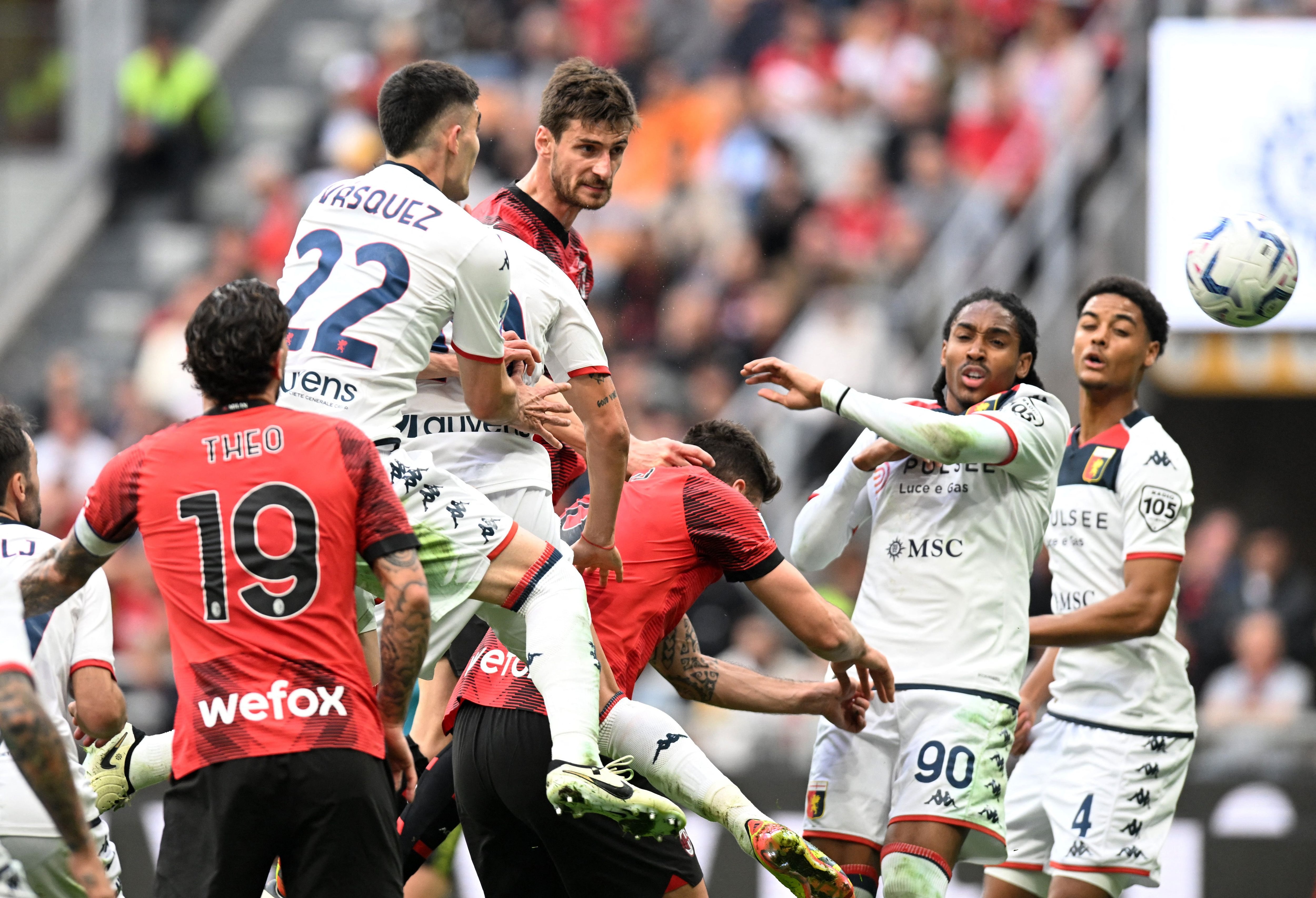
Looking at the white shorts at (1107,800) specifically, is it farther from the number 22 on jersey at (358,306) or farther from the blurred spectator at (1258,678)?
the blurred spectator at (1258,678)

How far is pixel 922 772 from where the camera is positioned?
20.8 ft

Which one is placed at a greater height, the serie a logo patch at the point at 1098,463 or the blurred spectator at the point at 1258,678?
the serie a logo patch at the point at 1098,463

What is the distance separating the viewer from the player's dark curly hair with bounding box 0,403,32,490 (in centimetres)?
575

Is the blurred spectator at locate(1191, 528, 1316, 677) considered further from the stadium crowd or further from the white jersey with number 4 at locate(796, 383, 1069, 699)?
the white jersey with number 4 at locate(796, 383, 1069, 699)

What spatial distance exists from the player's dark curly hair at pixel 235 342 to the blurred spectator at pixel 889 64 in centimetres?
1049

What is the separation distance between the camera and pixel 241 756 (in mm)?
4734

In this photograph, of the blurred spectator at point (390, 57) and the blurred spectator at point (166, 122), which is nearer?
the blurred spectator at point (390, 57)

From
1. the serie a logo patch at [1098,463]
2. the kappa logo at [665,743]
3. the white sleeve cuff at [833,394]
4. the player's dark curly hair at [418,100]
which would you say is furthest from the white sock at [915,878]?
the player's dark curly hair at [418,100]

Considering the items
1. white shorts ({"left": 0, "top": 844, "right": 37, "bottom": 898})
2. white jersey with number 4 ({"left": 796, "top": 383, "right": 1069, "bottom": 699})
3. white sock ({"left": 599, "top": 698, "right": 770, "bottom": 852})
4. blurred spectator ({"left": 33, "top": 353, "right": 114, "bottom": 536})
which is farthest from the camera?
blurred spectator ({"left": 33, "top": 353, "right": 114, "bottom": 536})

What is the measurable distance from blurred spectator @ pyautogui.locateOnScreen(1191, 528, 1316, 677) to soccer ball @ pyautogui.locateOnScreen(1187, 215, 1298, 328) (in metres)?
5.08

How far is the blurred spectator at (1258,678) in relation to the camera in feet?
39.1

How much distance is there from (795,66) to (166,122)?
632 centimetres

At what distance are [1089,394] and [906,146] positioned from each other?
7.28m

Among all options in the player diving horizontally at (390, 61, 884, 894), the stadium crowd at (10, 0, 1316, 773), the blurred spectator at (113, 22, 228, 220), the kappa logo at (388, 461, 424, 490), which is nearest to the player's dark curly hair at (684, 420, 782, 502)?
the player diving horizontally at (390, 61, 884, 894)
